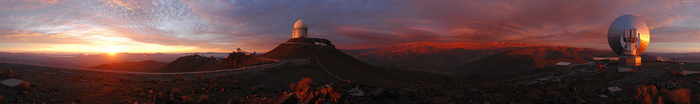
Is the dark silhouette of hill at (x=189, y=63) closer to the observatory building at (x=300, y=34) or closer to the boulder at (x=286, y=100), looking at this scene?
the observatory building at (x=300, y=34)

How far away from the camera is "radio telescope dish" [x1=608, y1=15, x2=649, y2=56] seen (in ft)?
85.9

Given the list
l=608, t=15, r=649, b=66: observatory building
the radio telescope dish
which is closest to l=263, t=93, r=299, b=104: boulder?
l=608, t=15, r=649, b=66: observatory building

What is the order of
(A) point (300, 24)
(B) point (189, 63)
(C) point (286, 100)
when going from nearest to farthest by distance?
1. (C) point (286, 100)
2. (B) point (189, 63)
3. (A) point (300, 24)

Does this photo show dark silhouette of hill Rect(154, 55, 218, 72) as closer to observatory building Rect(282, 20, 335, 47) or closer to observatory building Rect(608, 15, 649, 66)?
observatory building Rect(282, 20, 335, 47)

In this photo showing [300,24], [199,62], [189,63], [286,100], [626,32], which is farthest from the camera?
[300,24]

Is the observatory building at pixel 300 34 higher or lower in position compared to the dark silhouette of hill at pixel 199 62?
higher

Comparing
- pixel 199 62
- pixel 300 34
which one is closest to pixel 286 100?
pixel 300 34

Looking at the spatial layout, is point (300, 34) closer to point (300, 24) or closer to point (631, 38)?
point (300, 24)

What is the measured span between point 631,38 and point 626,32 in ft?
2.53

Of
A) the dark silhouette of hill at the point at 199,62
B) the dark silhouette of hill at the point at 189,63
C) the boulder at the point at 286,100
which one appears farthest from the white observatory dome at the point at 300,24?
the boulder at the point at 286,100

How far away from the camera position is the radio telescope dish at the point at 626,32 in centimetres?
2619

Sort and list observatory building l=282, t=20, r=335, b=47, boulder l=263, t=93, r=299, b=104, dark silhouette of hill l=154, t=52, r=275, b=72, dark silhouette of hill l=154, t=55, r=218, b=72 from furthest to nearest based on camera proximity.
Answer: observatory building l=282, t=20, r=335, b=47
dark silhouette of hill l=154, t=55, r=218, b=72
dark silhouette of hill l=154, t=52, r=275, b=72
boulder l=263, t=93, r=299, b=104

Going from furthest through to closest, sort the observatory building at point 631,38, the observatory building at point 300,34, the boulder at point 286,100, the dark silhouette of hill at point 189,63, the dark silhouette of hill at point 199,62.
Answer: the observatory building at point 300,34 < the dark silhouette of hill at point 189,63 < the dark silhouette of hill at point 199,62 < the observatory building at point 631,38 < the boulder at point 286,100

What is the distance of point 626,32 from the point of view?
2639 cm
